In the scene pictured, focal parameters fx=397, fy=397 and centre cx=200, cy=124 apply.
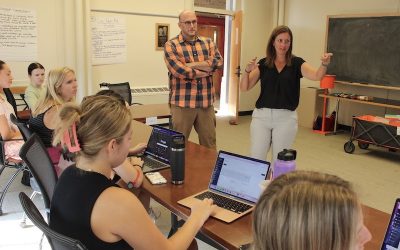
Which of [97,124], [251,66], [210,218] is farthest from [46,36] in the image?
[210,218]

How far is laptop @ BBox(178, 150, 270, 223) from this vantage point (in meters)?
1.61

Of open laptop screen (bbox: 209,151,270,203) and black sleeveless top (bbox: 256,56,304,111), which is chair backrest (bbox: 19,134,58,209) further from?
black sleeveless top (bbox: 256,56,304,111)

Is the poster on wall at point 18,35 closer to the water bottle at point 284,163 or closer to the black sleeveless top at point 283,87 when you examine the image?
the black sleeveless top at point 283,87

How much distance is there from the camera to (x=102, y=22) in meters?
5.81

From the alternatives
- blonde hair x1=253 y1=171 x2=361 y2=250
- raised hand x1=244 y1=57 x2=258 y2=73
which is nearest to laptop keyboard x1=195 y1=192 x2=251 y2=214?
blonde hair x1=253 y1=171 x2=361 y2=250

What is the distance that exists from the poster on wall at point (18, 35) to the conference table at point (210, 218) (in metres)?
3.71

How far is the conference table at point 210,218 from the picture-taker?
1368 mm

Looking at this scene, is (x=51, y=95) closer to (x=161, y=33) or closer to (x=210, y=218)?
(x=210, y=218)

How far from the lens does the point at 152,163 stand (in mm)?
2207

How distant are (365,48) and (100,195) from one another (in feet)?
18.4

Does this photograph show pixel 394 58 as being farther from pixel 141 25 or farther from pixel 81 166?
pixel 81 166

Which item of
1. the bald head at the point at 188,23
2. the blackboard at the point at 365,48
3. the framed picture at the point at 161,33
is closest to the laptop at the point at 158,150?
the bald head at the point at 188,23

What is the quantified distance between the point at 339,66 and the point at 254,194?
17.2ft

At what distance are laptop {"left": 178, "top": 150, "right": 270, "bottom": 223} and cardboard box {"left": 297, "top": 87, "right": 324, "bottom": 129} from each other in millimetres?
5190
